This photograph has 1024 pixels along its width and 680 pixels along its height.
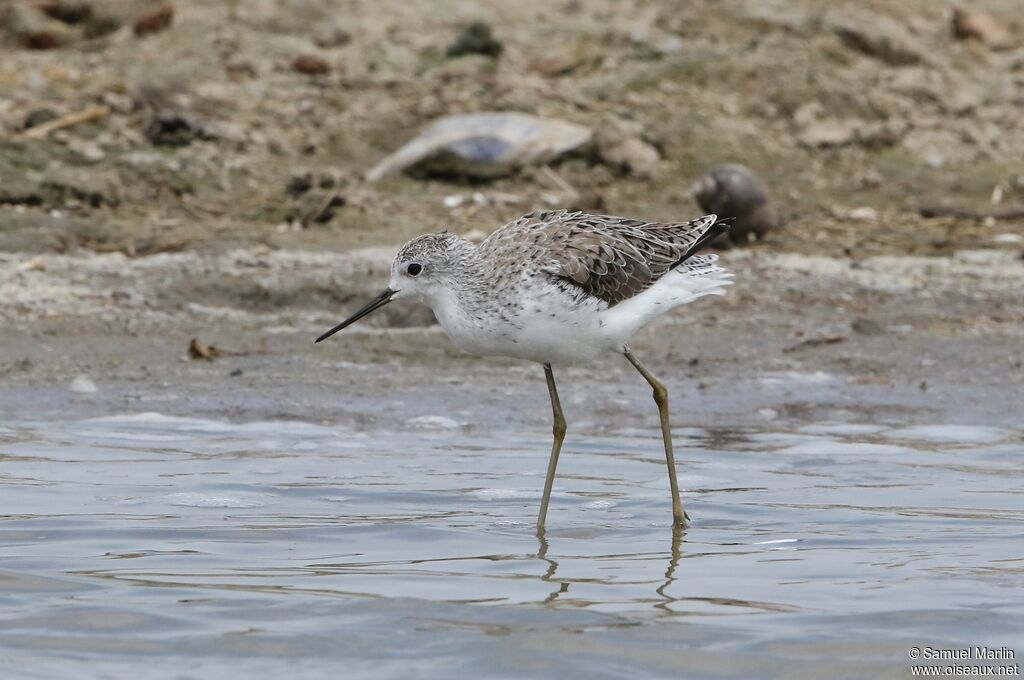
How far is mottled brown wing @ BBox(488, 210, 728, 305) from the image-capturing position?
6.66 meters

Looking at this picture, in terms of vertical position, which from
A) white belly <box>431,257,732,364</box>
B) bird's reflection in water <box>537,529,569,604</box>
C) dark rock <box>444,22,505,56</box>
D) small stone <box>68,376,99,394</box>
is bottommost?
small stone <box>68,376,99,394</box>

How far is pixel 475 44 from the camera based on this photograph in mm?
13523

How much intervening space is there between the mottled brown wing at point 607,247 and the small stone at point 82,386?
2.98 m

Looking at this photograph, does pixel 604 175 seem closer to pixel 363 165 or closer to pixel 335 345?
pixel 363 165

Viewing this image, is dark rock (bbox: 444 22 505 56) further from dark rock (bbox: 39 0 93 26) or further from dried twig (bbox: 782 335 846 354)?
dried twig (bbox: 782 335 846 354)

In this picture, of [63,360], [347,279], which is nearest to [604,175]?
[347,279]

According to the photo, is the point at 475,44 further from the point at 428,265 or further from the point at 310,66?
the point at 428,265

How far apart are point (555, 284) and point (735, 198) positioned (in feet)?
15.6

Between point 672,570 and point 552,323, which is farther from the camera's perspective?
point 552,323

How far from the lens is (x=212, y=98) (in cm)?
1248

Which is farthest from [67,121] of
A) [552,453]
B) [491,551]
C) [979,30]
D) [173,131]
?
[979,30]

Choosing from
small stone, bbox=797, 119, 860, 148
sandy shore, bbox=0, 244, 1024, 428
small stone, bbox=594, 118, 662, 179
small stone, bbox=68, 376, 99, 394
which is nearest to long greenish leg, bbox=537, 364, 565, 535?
sandy shore, bbox=0, 244, 1024, 428

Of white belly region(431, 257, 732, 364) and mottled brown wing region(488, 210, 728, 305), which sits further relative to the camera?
mottled brown wing region(488, 210, 728, 305)

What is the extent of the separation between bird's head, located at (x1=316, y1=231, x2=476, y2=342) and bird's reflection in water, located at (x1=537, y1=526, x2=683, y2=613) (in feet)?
3.60
